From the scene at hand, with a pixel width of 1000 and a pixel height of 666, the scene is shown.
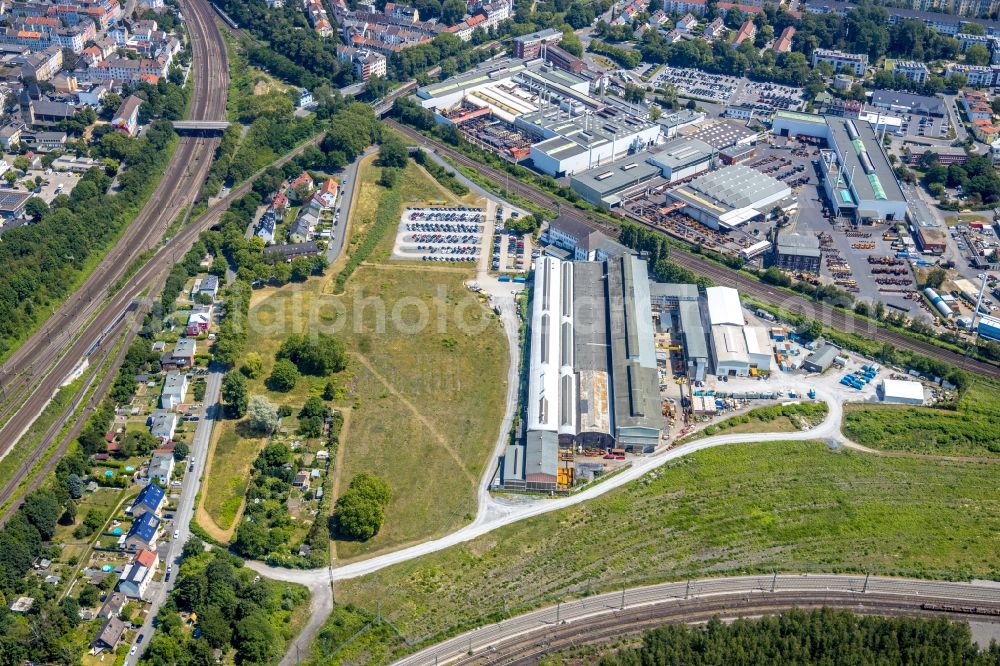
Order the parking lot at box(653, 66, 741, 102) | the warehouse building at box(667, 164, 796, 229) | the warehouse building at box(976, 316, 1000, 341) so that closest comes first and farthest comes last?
the warehouse building at box(976, 316, 1000, 341) → the warehouse building at box(667, 164, 796, 229) → the parking lot at box(653, 66, 741, 102)

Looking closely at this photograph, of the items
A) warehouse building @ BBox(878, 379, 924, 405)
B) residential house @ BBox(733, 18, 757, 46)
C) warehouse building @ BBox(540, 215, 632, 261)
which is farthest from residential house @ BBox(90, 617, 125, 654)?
residential house @ BBox(733, 18, 757, 46)

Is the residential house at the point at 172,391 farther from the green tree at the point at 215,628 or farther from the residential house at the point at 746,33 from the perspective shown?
the residential house at the point at 746,33

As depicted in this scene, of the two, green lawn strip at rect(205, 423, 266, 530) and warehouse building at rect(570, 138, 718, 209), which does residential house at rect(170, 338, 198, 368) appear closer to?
green lawn strip at rect(205, 423, 266, 530)

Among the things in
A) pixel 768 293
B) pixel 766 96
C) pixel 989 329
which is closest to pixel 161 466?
pixel 768 293

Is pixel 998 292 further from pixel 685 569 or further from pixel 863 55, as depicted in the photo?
pixel 863 55

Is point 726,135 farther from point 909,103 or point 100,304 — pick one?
point 100,304

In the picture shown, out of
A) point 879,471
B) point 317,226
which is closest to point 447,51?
point 317,226

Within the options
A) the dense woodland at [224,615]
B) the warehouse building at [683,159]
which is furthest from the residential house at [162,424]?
Result: the warehouse building at [683,159]
